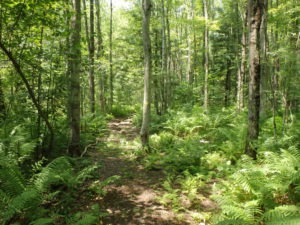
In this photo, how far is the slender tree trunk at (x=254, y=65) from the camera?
5492mm

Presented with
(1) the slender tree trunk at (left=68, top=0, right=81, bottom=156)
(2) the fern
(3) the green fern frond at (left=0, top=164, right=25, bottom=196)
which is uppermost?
(1) the slender tree trunk at (left=68, top=0, right=81, bottom=156)

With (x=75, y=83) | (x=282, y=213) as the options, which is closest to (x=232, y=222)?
(x=282, y=213)

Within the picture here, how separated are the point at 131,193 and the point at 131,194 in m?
0.05

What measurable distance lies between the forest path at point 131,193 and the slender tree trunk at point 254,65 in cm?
253

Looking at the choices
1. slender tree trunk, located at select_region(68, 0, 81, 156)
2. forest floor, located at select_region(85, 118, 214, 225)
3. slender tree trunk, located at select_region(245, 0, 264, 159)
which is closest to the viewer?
forest floor, located at select_region(85, 118, 214, 225)

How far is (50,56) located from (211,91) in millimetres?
14957

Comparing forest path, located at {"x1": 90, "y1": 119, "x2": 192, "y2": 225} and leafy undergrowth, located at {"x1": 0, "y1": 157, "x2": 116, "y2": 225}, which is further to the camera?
forest path, located at {"x1": 90, "y1": 119, "x2": 192, "y2": 225}

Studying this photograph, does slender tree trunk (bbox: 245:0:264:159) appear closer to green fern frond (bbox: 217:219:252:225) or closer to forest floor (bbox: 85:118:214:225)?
forest floor (bbox: 85:118:214:225)

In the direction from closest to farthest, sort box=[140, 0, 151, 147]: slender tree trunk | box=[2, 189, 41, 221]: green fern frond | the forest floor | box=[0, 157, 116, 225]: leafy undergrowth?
box=[2, 189, 41, 221]: green fern frond → box=[0, 157, 116, 225]: leafy undergrowth → the forest floor → box=[140, 0, 151, 147]: slender tree trunk

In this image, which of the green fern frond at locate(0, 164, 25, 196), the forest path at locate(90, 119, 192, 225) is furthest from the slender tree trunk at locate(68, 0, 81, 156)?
the green fern frond at locate(0, 164, 25, 196)

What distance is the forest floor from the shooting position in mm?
4305

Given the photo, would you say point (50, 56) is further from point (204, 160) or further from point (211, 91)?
point (211, 91)

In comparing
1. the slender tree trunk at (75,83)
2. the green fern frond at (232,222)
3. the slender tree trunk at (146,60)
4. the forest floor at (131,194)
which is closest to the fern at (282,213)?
the green fern frond at (232,222)

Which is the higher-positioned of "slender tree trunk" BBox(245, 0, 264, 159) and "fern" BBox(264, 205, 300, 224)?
"slender tree trunk" BBox(245, 0, 264, 159)
